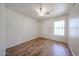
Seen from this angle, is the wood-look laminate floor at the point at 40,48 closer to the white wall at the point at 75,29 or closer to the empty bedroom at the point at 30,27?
the empty bedroom at the point at 30,27

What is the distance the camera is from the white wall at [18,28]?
1.38m

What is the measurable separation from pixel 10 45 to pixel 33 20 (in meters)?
0.71

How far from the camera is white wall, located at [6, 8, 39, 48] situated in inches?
54.5

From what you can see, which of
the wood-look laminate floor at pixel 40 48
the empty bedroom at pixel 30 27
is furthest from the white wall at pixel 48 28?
the wood-look laminate floor at pixel 40 48

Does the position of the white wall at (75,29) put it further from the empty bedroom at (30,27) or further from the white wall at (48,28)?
the white wall at (48,28)

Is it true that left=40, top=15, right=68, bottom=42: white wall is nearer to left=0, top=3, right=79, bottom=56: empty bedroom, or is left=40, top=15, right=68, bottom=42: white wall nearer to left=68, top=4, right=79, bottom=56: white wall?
left=0, top=3, right=79, bottom=56: empty bedroom

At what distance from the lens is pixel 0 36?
1139 mm

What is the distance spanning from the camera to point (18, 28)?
56.1 inches

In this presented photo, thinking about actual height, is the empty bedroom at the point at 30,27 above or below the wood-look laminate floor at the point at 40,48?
above

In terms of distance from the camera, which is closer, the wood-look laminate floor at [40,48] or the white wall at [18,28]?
the white wall at [18,28]

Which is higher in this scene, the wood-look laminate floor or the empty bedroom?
the empty bedroom

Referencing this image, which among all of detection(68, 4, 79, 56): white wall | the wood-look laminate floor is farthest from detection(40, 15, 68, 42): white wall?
detection(68, 4, 79, 56): white wall

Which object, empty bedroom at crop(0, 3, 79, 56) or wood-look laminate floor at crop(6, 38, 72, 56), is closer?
empty bedroom at crop(0, 3, 79, 56)

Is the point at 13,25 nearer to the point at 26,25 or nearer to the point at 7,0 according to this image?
the point at 26,25
